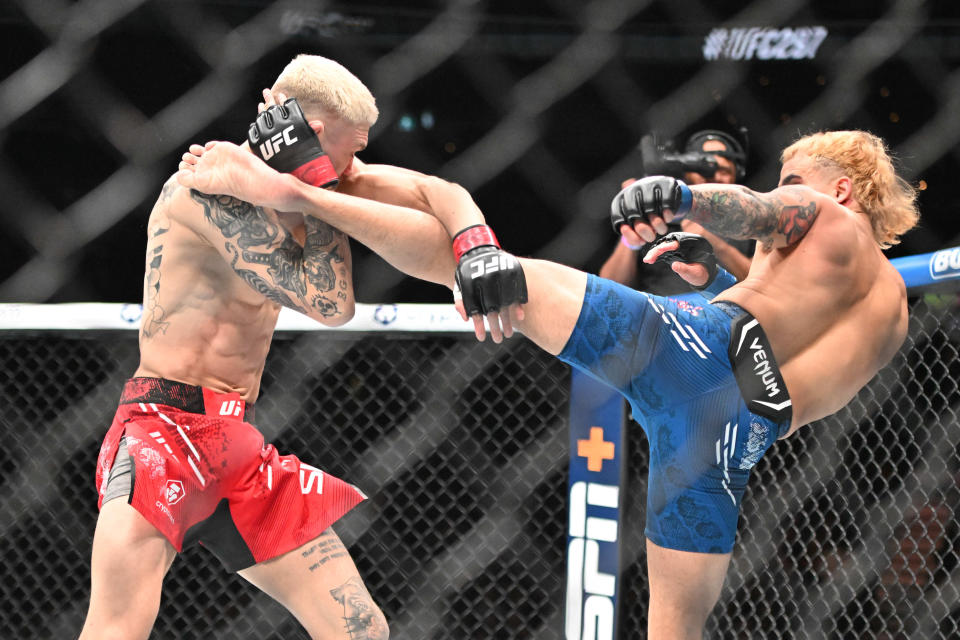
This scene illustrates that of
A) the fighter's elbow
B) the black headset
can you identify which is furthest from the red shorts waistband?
the black headset

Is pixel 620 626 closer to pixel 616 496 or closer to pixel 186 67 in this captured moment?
pixel 616 496

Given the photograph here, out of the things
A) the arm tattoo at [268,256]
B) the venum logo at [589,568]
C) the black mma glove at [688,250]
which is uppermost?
the arm tattoo at [268,256]

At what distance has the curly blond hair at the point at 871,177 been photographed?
202 cm

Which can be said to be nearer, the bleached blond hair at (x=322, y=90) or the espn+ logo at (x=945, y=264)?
the bleached blond hair at (x=322, y=90)

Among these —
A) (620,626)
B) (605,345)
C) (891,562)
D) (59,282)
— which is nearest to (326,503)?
(605,345)

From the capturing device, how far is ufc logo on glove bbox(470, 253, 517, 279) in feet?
5.09

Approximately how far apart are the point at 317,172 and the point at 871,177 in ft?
3.66

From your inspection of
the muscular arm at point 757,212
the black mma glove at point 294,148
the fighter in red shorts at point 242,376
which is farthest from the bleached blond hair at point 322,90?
the muscular arm at point 757,212

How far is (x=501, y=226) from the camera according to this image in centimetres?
463

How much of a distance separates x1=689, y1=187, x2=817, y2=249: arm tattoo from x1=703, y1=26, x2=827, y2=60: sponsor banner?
3.24 m

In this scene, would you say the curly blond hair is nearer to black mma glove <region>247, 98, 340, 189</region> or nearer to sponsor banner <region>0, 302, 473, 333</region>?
sponsor banner <region>0, 302, 473, 333</region>

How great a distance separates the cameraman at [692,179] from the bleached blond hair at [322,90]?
0.82m

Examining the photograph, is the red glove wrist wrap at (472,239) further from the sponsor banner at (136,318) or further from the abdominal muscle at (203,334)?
the sponsor banner at (136,318)

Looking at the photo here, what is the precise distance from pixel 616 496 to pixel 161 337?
109cm
